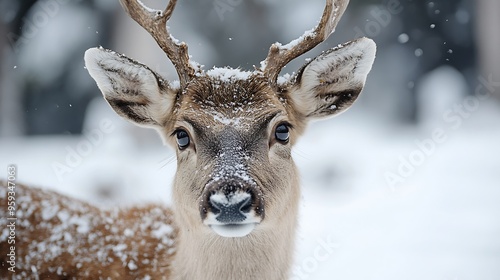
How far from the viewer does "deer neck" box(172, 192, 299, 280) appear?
432 centimetres

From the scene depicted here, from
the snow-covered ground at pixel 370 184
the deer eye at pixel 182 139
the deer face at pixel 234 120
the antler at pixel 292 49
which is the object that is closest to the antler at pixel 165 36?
the deer face at pixel 234 120

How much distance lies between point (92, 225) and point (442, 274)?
434 cm

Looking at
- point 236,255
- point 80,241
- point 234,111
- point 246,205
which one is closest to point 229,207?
point 246,205

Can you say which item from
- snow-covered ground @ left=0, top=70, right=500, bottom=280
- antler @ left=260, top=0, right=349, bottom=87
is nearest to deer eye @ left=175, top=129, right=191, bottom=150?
snow-covered ground @ left=0, top=70, right=500, bottom=280

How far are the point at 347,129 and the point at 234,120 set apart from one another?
17.5 meters

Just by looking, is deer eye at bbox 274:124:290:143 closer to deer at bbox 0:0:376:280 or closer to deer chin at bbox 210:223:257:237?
deer at bbox 0:0:376:280

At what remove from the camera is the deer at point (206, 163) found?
423cm

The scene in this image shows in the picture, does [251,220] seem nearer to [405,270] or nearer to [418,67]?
[405,270]

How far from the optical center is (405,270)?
8102 mm

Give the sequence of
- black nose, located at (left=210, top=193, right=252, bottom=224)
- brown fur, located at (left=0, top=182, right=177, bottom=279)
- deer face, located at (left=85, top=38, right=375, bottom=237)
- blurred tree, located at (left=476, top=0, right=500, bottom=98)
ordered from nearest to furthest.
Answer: black nose, located at (left=210, top=193, right=252, bottom=224) < deer face, located at (left=85, top=38, right=375, bottom=237) < brown fur, located at (left=0, top=182, right=177, bottom=279) < blurred tree, located at (left=476, top=0, right=500, bottom=98)

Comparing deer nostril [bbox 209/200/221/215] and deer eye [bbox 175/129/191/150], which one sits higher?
deer eye [bbox 175/129/191/150]

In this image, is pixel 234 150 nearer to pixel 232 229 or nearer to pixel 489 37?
pixel 232 229

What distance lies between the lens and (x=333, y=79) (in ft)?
16.1

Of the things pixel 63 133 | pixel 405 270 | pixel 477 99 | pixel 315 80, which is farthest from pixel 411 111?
pixel 315 80
